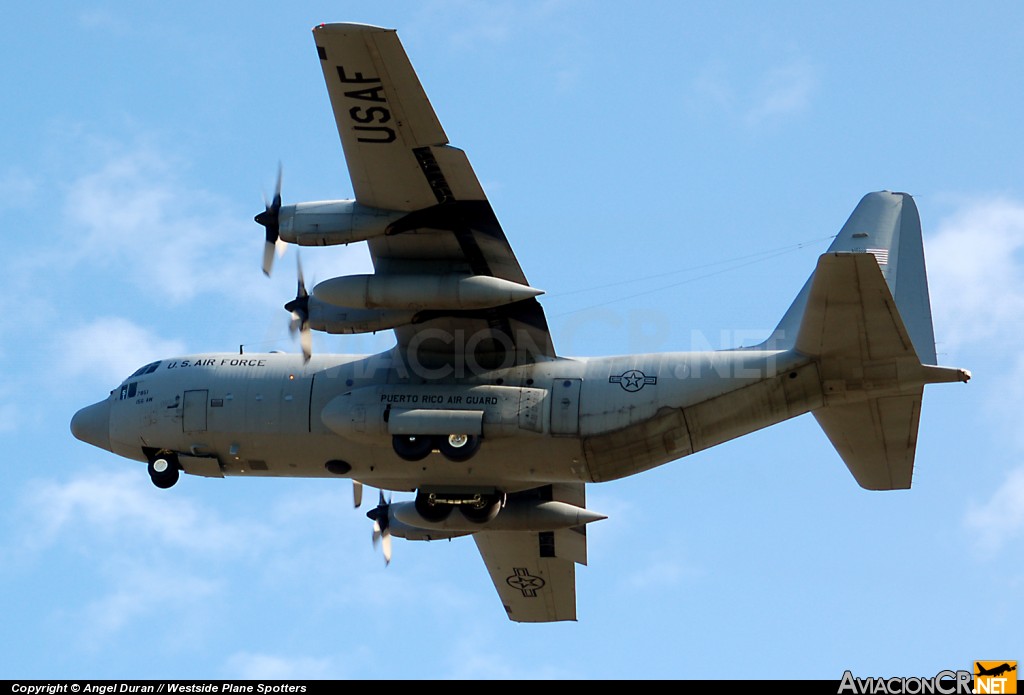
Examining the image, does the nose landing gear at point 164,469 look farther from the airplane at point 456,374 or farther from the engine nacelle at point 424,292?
the engine nacelle at point 424,292

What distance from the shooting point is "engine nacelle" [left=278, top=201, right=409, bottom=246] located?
24.0 m

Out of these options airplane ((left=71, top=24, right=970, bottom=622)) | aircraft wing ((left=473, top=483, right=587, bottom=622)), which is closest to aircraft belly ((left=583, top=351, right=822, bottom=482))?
airplane ((left=71, top=24, right=970, bottom=622))

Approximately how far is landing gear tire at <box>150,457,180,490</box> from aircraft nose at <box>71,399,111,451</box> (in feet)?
3.54

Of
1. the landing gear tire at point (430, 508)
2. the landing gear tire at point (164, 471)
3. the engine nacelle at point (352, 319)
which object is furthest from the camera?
the landing gear tire at point (430, 508)

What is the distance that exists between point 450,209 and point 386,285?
146 cm

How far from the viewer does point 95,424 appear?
2770 cm

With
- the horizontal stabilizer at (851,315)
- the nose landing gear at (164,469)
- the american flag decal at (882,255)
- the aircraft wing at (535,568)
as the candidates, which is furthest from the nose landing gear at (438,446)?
the american flag decal at (882,255)

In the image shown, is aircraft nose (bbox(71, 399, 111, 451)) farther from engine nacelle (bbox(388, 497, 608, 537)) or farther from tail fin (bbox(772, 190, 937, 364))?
tail fin (bbox(772, 190, 937, 364))

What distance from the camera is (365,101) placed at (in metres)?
23.1

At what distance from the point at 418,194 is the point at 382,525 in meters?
8.67

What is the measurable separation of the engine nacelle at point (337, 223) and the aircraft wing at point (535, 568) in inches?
320

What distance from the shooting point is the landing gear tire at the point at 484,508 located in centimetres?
2702

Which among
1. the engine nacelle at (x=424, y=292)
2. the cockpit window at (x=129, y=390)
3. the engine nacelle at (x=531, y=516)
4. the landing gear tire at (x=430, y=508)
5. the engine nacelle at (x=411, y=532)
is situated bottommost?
the landing gear tire at (x=430, y=508)

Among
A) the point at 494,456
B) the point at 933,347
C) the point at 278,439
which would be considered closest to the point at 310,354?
the point at 278,439
